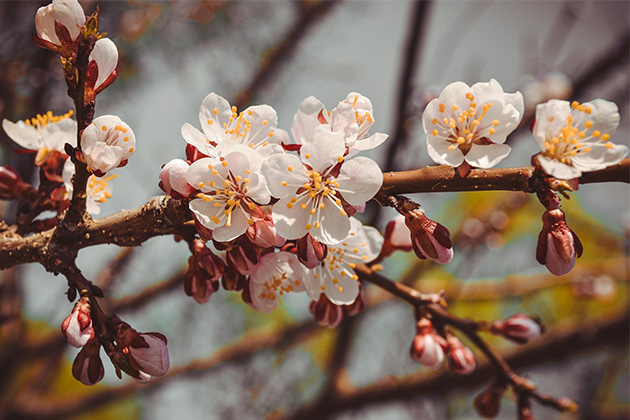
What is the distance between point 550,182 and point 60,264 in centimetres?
90

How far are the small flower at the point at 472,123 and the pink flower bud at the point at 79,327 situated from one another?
69 centimetres

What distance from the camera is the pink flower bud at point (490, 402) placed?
1.20m

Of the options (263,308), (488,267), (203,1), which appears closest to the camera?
(263,308)

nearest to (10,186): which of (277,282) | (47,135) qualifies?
(47,135)

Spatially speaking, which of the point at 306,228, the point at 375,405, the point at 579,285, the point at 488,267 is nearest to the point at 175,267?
the point at 375,405

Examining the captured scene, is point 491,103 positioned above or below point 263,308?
above

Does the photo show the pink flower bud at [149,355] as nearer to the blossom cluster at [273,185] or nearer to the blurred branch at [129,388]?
the blossom cluster at [273,185]

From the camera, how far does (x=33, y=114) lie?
110 inches

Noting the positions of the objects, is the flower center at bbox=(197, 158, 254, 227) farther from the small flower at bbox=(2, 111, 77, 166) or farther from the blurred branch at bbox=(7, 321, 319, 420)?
the blurred branch at bbox=(7, 321, 319, 420)

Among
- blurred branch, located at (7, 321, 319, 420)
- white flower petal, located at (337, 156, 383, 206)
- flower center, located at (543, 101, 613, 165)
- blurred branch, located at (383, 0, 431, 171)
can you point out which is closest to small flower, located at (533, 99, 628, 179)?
flower center, located at (543, 101, 613, 165)

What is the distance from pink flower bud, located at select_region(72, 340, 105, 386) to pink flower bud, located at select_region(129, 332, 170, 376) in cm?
10

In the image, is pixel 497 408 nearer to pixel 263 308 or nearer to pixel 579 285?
pixel 263 308

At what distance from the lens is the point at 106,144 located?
83 cm

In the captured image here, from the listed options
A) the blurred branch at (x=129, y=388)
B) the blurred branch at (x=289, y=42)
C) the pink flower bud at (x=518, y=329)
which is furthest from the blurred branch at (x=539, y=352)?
the blurred branch at (x=289, y=42)
